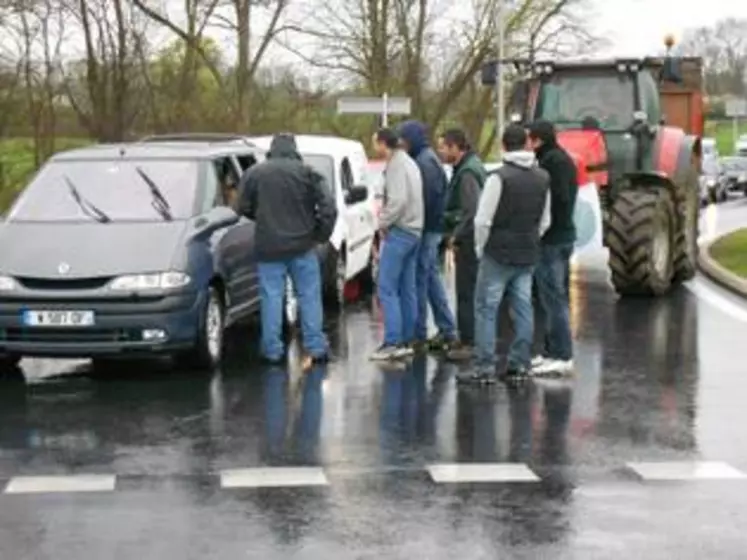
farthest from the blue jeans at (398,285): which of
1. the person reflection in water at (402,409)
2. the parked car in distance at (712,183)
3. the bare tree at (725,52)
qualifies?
the bare tree at (725,52)

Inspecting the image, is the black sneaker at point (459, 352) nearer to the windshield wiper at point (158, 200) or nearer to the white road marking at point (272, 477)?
the windshield wiper at point (158, 200)

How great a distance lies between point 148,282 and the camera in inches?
401

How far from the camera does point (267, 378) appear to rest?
10516mm

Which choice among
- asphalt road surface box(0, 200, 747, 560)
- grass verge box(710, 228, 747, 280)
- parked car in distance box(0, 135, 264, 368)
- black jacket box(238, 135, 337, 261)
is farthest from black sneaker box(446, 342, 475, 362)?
grass verge box(710, 228, 747, 280)

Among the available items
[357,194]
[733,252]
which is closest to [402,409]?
[357,194]

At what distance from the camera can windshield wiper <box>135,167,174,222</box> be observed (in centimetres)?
1092

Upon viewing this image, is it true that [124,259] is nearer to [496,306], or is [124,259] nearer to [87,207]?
[87,207]

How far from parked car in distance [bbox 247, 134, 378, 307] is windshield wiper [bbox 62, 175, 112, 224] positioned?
3.09 meters

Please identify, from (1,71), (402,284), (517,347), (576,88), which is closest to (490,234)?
(517,347)

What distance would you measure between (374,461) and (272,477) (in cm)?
65

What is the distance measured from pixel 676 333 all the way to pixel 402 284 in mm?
2835

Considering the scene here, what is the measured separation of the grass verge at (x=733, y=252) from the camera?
701 inches

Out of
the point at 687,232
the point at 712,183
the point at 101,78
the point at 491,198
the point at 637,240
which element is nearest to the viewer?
the point at 491,198

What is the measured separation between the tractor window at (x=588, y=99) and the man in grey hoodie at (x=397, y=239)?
5310 millimetres
